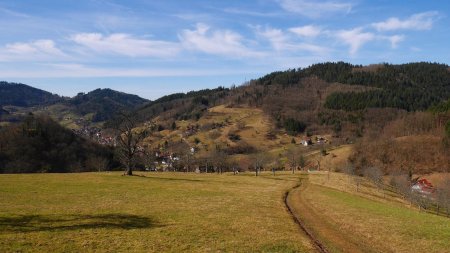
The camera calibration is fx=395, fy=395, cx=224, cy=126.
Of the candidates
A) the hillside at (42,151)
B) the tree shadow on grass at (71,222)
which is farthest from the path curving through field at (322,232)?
the hillside at (42,151)

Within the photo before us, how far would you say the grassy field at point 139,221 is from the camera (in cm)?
2731

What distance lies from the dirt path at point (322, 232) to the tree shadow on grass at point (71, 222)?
1358 centimetres

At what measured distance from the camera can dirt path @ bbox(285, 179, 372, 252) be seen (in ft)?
100

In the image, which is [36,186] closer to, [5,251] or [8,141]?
[5,251]

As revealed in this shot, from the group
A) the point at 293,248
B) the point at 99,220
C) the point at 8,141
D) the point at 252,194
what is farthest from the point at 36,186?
the point at 8,141

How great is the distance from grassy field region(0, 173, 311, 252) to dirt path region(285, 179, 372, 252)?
128 cm

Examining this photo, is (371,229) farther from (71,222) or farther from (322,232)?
(71,222)

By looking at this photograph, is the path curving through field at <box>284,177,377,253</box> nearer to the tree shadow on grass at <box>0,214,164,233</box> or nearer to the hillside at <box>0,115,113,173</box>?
the tree shadow on grass at <box>0,214,164,233</box>

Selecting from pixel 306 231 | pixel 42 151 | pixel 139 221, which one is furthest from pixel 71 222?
pixel 42 151

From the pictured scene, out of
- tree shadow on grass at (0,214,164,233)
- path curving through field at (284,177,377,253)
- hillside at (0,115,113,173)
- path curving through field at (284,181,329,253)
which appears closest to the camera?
path curving through field at (284,181,329,253)

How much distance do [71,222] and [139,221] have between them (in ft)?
18.8

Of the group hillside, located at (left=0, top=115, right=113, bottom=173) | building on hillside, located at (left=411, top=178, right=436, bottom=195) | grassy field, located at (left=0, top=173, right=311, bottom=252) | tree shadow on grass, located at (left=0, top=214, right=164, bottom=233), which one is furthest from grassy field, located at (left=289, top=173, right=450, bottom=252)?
hillside, located at (left=0, top=115, right=113, bottom=173)

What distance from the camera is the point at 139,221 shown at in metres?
35.7

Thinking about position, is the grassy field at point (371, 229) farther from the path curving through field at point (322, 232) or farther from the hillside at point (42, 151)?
the hillside at point (42, 151)
